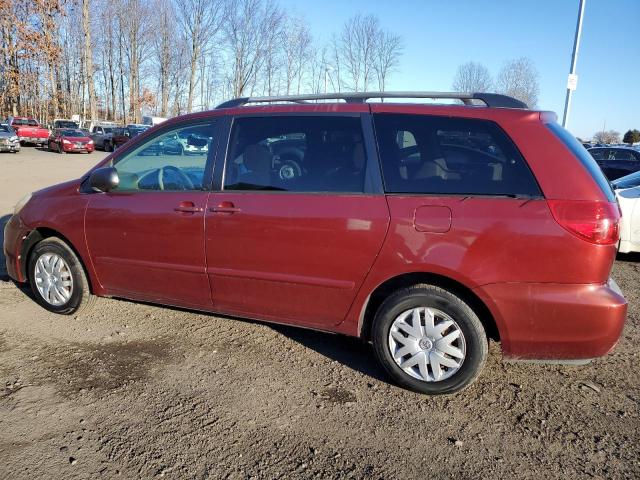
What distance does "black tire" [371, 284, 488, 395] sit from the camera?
2.80 meters

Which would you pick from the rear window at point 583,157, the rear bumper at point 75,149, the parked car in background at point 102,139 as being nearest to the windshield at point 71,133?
the rear bumper at point 75,149

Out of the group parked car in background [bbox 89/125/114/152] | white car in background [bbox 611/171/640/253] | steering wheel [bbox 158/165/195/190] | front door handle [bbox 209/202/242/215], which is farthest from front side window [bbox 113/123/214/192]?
parked car in background [bbox 89/125/114/152]

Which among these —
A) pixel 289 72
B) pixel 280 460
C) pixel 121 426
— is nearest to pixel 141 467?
pixel 121 426

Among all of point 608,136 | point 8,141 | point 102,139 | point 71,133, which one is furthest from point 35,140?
point 608,136

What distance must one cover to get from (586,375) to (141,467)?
2.92 m

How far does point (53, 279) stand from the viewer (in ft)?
13.3

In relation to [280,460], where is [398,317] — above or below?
above

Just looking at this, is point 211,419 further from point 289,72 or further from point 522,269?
point 289,72

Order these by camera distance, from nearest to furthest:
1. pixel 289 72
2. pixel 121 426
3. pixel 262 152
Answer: pixel 121 426
pixel 262 152
pixel 289 72

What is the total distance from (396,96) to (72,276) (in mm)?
3064

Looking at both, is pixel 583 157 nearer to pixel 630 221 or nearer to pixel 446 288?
pixel 446 288

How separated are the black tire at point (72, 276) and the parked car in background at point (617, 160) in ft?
47.4

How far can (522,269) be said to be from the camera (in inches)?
105

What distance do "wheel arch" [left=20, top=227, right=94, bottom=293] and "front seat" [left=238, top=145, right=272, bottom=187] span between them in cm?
173
